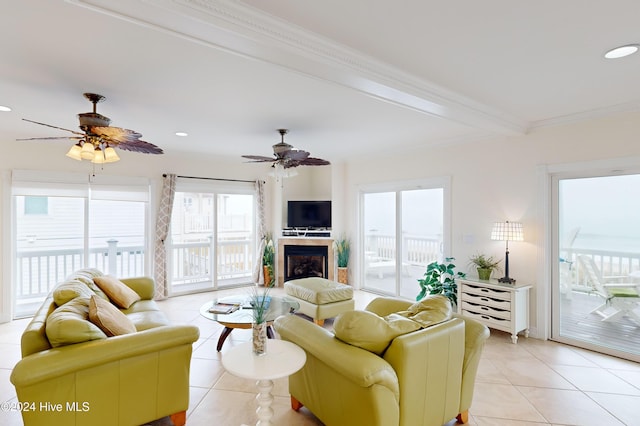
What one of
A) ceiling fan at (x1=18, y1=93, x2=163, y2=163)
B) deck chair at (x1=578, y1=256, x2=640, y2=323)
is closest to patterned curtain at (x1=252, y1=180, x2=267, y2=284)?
ceiling fan at (x1=18, y1=93, x2=163, y2=163)

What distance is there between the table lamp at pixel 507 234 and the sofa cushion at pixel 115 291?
170 inches

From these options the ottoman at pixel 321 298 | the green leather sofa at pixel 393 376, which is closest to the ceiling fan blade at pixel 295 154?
the ottoman at pixel 321 298

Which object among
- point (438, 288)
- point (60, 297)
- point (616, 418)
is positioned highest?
point (60, 297)

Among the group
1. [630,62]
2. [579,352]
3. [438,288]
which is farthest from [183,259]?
[630,62]

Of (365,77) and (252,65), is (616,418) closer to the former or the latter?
(365,77)

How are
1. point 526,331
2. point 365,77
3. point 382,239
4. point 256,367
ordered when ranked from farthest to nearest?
1. point 382,239
2. point 526,331
3. point 365,77
4. point 256,367

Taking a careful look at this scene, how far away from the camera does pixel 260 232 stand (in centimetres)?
682

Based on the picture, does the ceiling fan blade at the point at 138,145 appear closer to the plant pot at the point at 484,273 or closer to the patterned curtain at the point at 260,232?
the patterned curtain at the point at 260,232

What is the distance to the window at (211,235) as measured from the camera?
609cm

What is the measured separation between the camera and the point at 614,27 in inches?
76.3

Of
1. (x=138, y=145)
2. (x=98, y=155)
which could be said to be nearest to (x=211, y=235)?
(x=138, y=145)

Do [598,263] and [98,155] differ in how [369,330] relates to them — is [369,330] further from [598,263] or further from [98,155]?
[598,263]

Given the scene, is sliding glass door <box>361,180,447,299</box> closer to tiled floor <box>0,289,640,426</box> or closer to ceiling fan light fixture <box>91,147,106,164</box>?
tiled floor <box>0,289,640,426</box>

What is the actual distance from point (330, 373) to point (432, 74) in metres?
2.30
